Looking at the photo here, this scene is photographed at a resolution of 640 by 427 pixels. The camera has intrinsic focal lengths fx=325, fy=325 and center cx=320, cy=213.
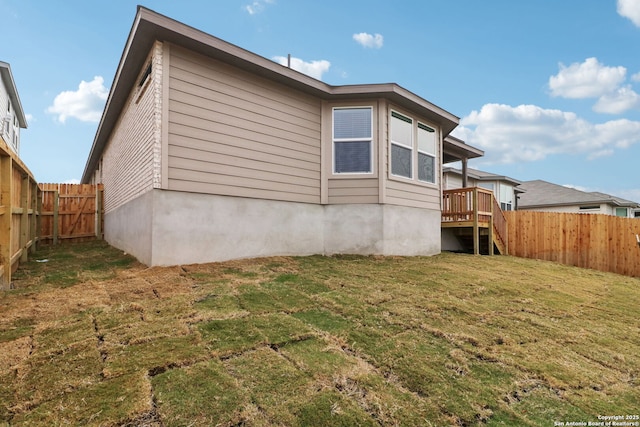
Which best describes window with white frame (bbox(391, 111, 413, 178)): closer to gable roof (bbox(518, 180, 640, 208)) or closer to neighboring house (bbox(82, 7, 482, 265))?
neighboring house (bbox(82, 7, 482, 265))

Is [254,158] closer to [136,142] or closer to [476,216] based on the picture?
[136,142]

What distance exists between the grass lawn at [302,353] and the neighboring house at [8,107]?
13.0 metres

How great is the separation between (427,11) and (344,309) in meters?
11.5

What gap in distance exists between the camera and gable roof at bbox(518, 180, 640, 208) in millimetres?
22156

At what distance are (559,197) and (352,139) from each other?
2274cm

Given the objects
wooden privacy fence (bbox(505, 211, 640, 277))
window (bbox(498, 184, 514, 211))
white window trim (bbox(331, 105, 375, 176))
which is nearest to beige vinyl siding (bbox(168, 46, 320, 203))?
white window trim (bbox(331, 105, 375, 176))

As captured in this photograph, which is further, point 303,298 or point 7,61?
point 7,61

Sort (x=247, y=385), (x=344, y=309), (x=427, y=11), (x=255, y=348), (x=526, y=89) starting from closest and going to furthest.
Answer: (x=247, y=385) < (x=255, y=348) < (x=344, y=309) < (x=427, y=11) < (x=526, y=89)

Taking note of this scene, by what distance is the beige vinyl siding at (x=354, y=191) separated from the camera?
776 centimetres

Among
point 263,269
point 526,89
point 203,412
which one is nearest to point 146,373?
point 203,412

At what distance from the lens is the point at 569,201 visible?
2236 centimetres

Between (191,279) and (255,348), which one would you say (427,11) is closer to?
(191,279)

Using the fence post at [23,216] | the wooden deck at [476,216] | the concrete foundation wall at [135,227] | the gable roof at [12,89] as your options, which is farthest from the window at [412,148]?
the gable roof at [12,89]

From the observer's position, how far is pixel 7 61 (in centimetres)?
1291
